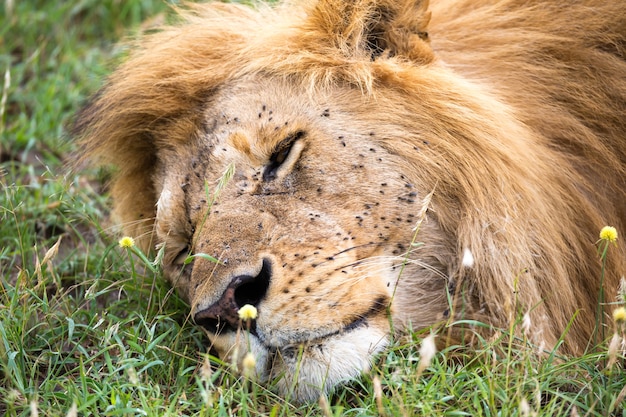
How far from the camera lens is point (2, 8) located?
5887mm

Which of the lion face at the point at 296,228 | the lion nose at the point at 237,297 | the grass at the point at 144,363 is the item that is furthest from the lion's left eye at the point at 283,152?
the grass at the point at 144,363

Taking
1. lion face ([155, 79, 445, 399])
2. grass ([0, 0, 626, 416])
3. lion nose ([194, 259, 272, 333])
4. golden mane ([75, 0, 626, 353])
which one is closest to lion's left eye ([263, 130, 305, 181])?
lion face ([155, 79, 445, 399])

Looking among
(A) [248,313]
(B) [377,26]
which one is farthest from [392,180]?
(A) [248,313]

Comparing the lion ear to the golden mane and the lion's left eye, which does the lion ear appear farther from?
the lion's left eye

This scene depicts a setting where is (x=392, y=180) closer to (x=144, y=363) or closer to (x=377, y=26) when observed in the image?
(x=377, y=26)

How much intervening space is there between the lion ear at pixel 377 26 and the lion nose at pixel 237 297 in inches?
36.5

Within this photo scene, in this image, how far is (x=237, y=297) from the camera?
2.86 meters

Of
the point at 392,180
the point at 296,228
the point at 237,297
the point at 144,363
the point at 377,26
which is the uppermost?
the point at 377,26

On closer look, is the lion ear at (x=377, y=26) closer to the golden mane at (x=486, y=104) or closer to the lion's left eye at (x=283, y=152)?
the golden mane at (x=486, y=104)

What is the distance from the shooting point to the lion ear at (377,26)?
10.5 feet

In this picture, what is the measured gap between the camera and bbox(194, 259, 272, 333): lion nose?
9.30 feet

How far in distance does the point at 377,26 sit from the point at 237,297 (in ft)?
3.75

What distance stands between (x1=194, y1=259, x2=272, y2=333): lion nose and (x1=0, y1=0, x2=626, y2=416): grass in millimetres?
153

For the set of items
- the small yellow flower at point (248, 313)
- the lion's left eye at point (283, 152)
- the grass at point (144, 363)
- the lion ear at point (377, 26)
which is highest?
the lion ear at point (377, 26)
